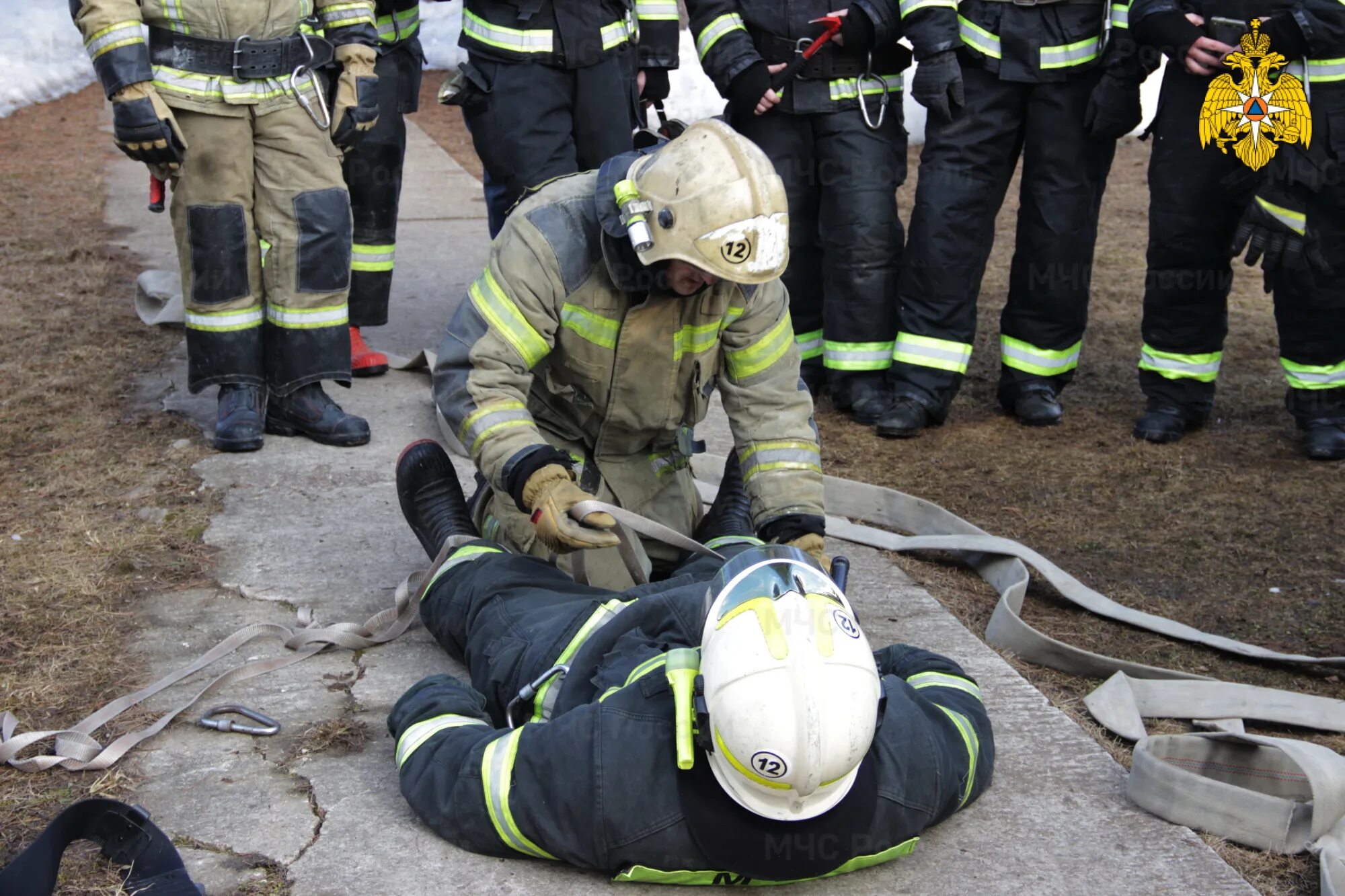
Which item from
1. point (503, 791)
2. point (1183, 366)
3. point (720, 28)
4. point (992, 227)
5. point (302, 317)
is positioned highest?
point (720, 28)

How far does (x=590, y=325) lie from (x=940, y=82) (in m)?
2.28

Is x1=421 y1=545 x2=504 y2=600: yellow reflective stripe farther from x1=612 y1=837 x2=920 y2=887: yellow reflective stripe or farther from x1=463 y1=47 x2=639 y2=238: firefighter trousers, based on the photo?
x1=463 y1=47 x2=639 y2=238: firefighter trousers

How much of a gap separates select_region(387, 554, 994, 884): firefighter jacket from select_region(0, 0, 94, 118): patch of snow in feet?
39.2

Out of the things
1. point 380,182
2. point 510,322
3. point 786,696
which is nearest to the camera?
point 786,696

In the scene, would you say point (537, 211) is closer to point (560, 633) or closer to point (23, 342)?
point (560, 633)

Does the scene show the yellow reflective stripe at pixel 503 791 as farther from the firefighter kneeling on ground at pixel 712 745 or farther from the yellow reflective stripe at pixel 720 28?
the yellow reflective stripe at pixel 720 28

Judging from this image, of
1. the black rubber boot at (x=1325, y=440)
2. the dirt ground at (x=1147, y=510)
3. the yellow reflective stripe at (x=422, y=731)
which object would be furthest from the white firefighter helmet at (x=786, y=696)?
the black rubber boot at (x=1325, y=440)

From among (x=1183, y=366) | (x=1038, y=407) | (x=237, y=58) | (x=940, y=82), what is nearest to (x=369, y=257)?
(x=237, y=58)

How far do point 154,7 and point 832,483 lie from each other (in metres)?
2.47

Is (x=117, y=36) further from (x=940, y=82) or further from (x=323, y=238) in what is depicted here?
(x=940, y=82)

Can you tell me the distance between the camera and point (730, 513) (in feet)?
11.1

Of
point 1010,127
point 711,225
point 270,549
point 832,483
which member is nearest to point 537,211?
point 711,225

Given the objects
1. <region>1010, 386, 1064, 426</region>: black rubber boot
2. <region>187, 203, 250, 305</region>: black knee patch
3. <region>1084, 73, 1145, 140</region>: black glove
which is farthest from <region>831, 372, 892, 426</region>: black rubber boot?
<region>187, 203, 250, 305</region>: black knee patch

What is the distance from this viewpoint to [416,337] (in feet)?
19.5
